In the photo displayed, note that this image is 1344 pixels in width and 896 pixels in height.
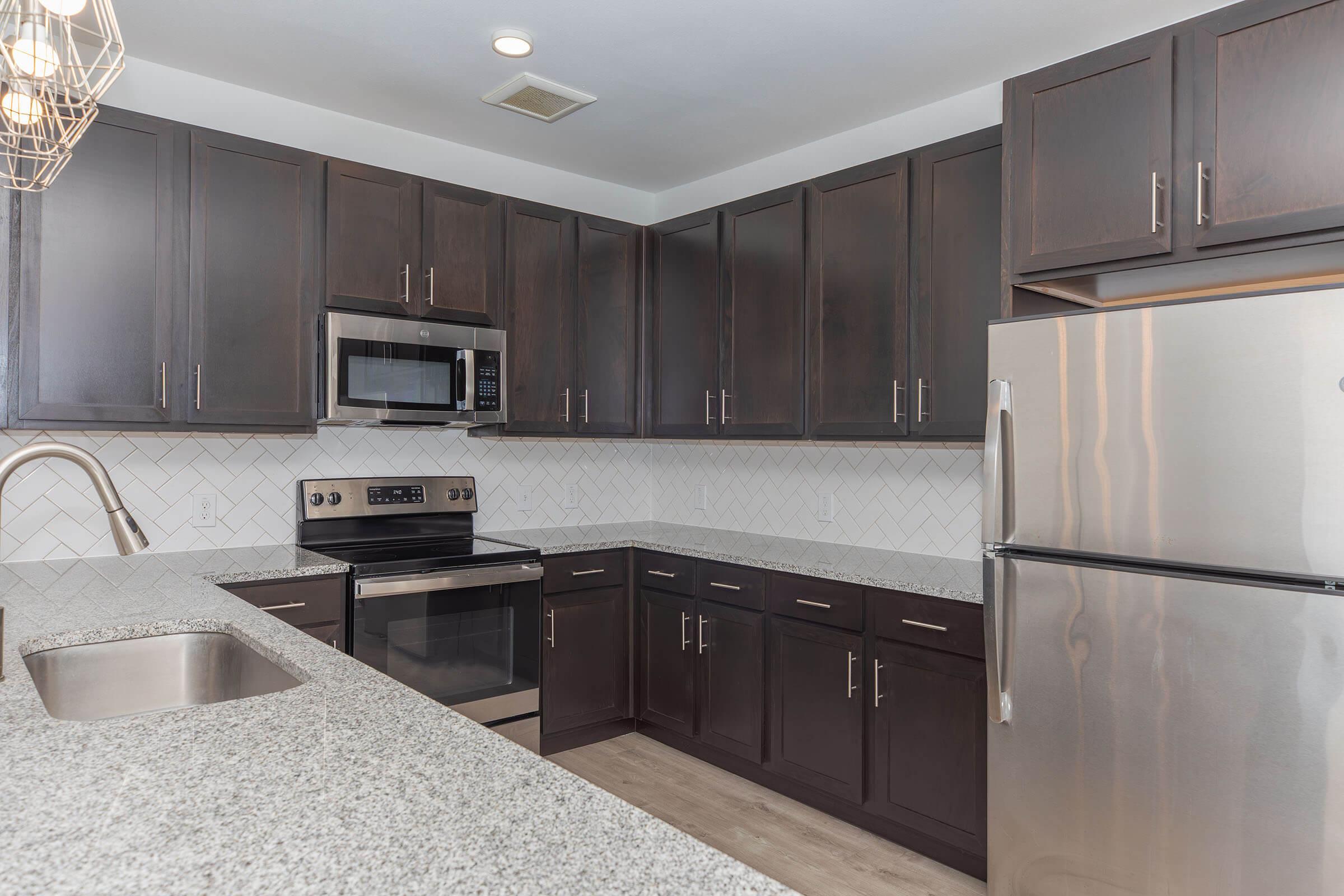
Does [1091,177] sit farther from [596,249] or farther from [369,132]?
[369,132]

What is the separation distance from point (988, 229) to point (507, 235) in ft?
6.14

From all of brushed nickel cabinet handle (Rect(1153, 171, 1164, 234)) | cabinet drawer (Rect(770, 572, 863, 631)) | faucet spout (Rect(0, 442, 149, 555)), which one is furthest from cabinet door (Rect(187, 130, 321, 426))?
brushed nickel cabinet handle (Rect(1153, 171, 1164, 234))

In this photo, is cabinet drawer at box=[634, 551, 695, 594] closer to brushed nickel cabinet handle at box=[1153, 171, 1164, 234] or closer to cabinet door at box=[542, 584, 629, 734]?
cabinet door at box=[542, 584, 629, 734]

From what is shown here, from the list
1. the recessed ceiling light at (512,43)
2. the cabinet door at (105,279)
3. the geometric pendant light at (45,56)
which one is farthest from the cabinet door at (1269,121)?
the cabinet door at (105,279)

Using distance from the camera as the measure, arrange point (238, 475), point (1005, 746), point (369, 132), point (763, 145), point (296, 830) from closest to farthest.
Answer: point (296, 830) → point (1005, 746) → point (238, 475) → point (369, 132) → point (763, 145)

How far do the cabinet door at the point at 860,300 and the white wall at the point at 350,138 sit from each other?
4.59ft

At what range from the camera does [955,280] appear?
8.67ft

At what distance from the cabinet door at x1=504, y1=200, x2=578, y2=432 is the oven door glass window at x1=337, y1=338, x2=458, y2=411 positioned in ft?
0.98

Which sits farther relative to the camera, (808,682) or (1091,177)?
(808,682)

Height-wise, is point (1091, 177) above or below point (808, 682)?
above

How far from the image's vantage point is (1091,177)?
2.15 metres

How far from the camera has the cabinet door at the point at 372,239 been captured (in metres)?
2.93

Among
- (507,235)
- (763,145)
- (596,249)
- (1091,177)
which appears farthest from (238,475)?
(1091,177)

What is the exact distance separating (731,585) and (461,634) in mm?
1019
